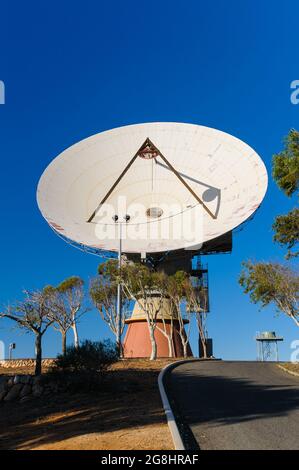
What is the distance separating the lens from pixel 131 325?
5303cm

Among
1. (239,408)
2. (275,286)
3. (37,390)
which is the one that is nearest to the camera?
(239,408)

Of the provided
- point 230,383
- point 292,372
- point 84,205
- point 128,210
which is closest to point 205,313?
point 128,210

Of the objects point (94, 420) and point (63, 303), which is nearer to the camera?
point (94, 420)

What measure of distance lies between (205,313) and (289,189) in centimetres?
3034

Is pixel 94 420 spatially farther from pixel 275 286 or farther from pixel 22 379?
pixel 275 286

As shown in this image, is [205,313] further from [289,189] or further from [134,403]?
[134,403]

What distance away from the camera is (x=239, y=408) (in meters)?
14.7

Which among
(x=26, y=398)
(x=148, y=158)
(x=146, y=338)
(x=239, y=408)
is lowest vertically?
(x=26, y=398)

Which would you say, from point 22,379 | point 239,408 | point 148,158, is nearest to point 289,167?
point 239,408

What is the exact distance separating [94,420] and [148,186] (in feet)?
110

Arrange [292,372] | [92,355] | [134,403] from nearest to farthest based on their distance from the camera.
Answer: [134,403], [92,355], [292,372]

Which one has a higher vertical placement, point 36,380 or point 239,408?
point 36,380

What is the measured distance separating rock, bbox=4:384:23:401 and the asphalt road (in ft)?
20.8

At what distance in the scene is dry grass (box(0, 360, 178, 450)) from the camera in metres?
10.9
